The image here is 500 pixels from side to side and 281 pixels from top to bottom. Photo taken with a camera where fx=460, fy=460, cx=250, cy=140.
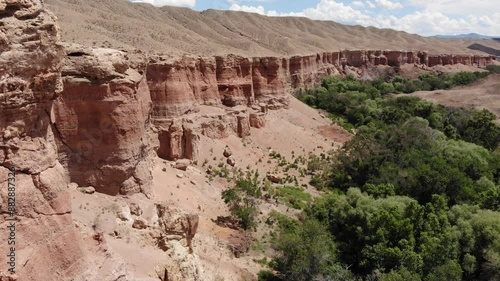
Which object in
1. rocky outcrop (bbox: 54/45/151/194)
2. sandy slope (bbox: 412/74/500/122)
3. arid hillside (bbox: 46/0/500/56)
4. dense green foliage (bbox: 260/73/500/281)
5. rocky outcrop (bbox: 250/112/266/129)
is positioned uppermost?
arid hillside (bbox: 46/0/500/56)

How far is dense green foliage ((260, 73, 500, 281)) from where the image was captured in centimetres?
2052

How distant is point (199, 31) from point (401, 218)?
64.6 m

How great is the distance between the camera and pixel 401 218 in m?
23.6

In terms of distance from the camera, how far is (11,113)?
9.43 meters

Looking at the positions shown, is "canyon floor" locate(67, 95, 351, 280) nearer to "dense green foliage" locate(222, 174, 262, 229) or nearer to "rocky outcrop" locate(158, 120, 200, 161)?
"dense green foliage" locate(222, 174, 262, 229)

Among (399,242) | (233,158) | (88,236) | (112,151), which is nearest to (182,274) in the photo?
(88,236)

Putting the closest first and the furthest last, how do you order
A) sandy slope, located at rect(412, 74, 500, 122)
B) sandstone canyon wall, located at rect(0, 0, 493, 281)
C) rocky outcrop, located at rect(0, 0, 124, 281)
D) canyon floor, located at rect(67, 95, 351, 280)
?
rocky outcrop, located at rect(0, 0, 124, 281) < sandstone canyon wall, located at rect(0, 0, 493, 281) < canyon floor, located at rect(67, 95, 351, 280) < sandy slope, located at rect(412, 74, 500, 122)

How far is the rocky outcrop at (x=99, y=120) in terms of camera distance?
60.1ft

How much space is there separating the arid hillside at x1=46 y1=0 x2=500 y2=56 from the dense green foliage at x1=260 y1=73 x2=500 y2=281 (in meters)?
19.3

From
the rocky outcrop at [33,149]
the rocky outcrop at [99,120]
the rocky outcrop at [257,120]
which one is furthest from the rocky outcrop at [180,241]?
the rocky outcrop at [257,120]

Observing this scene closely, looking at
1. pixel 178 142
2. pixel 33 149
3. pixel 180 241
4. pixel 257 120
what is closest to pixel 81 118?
pixel 180 241

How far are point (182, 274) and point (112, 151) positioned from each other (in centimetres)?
712

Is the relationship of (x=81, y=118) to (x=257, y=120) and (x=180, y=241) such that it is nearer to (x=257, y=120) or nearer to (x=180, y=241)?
(x=180, y=241)

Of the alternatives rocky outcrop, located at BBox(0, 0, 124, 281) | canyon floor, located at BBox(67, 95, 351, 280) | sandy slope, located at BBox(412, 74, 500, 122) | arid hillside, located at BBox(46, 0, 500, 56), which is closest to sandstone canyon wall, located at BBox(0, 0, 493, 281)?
rocky outcrop, located at BBox(0, 0, 124, 281)
